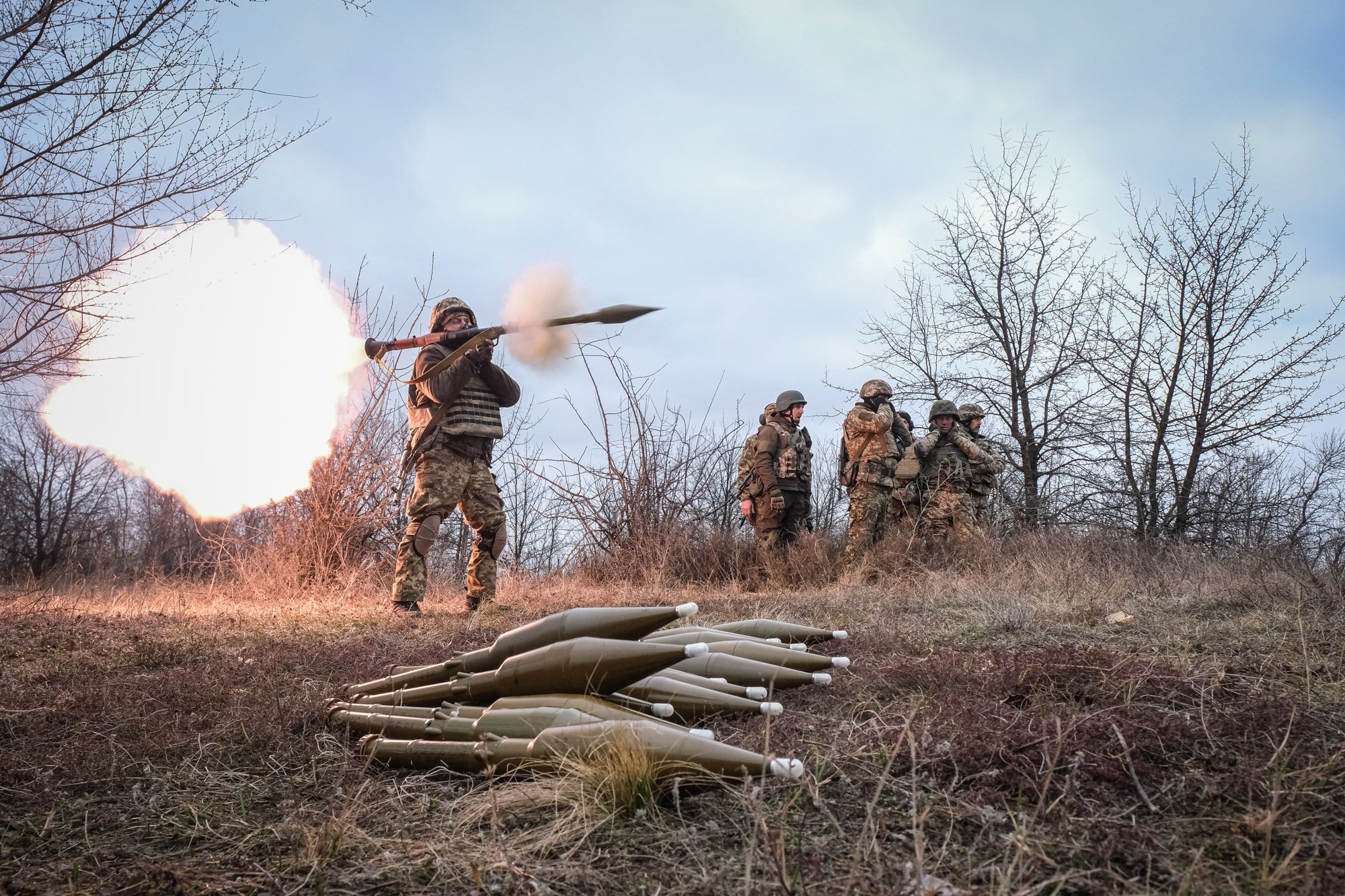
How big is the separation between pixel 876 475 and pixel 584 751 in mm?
9831

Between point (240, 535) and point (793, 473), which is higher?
point (793, 473)

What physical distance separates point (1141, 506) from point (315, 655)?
12.8 m

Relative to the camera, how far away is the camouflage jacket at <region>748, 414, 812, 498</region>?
12.0m

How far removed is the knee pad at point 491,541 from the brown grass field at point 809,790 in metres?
3.11

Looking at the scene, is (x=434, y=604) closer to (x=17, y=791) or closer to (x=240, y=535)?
(x=240, y=535)

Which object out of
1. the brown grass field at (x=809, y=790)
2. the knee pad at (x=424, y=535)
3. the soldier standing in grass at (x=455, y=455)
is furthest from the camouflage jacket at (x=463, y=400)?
the brown grass field at (x=809, y=790)

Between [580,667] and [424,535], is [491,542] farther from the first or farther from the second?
[580,667]

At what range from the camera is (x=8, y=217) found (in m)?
6.12

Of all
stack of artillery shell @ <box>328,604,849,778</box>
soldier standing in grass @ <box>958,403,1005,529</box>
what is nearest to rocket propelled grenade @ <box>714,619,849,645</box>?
stack of artillery shell @ <box>328,604,849,778</box>

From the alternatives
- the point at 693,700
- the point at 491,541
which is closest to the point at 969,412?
the point at 491,541

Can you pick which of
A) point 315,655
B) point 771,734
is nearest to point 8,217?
point 315,655

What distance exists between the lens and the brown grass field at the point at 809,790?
2.01m

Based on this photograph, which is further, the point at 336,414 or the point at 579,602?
the point at 336,414

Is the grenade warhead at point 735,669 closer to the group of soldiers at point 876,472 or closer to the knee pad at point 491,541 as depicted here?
the knee pad at point 491,541
